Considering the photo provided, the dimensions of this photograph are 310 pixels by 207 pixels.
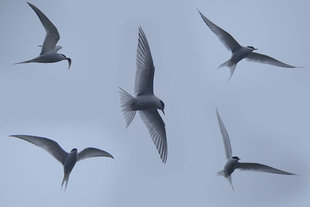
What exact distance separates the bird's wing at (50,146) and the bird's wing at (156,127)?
6.60 feet

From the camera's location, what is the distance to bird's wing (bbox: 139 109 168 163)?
12.6m

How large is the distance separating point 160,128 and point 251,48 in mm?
3443

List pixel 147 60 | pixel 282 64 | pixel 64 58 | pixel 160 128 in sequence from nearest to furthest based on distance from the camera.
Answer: pixel 147 60, pixel 160 128, pixel 64 58, pixel 282 64

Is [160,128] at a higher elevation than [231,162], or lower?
higher

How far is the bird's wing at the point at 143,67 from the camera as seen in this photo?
11.5m

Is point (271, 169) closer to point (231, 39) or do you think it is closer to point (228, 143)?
point (228, 143)

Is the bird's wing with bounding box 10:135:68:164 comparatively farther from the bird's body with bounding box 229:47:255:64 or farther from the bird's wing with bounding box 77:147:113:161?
the bird's body with bounding box 229:47:255:64

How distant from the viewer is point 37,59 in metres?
13.1

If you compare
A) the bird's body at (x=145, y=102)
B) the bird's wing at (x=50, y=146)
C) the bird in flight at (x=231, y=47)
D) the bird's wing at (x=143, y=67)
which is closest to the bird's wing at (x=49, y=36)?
the bird's wing at (x=50, y=146)

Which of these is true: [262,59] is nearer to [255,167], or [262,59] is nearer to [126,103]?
[255,167]

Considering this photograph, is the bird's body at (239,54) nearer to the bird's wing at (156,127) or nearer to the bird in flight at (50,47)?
the bird's wing at (156,127)

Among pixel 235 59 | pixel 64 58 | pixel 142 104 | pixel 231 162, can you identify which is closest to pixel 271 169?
pixel 231 162

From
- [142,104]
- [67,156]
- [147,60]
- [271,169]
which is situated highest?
[147,60]

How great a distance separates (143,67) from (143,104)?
82 cm
